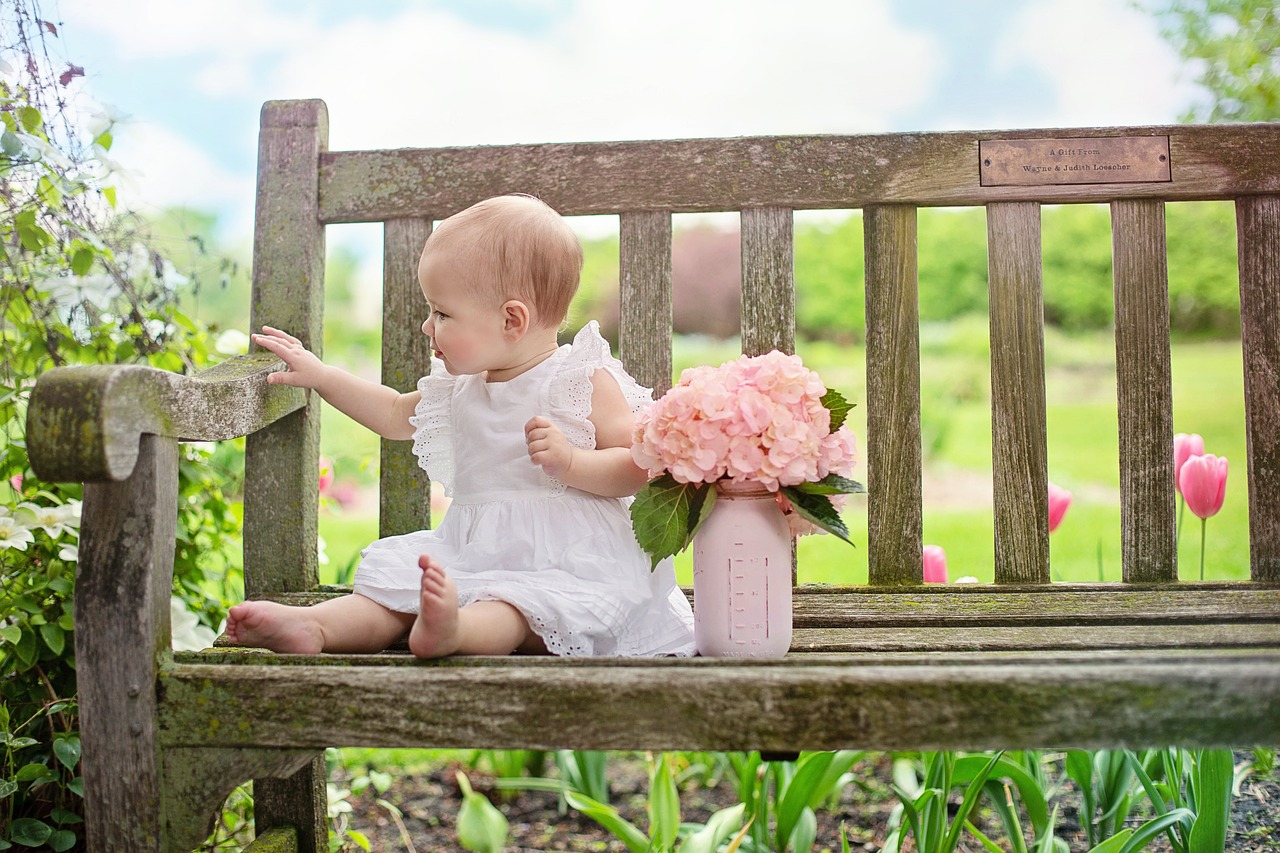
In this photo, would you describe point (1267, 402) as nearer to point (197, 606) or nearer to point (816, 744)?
point (816, 744)

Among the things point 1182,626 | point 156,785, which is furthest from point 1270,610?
point 156,785

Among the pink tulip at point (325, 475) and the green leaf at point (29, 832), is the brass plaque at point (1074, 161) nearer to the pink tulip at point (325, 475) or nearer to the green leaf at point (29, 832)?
the pink tulip at point (325, 475)

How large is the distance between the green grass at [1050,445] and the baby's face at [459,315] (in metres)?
1.70

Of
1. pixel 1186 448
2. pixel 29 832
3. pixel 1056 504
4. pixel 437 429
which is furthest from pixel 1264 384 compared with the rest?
pixel 29 832

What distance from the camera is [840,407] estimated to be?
1.33 m

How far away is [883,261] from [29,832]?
1.63 m

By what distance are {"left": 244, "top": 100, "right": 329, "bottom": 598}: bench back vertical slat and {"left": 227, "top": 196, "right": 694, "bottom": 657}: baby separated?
0.49 ft

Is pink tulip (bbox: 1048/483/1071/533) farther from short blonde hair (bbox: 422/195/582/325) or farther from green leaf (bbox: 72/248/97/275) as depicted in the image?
green leaf (bbox: 72/248/97/275)

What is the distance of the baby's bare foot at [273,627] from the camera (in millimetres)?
1237

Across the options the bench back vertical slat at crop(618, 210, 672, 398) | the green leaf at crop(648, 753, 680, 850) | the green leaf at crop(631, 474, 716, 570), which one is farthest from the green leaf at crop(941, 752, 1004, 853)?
the bench back vertical slat at crop(618, 210, 672, 398)

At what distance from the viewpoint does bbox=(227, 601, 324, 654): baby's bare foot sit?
1237mm

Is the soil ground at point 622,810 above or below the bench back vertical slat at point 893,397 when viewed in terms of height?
below

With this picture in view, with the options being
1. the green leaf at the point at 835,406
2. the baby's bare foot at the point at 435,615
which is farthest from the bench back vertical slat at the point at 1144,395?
the baby's bare foot at the point at 435,615

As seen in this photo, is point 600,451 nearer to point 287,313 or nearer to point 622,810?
point 287,313
